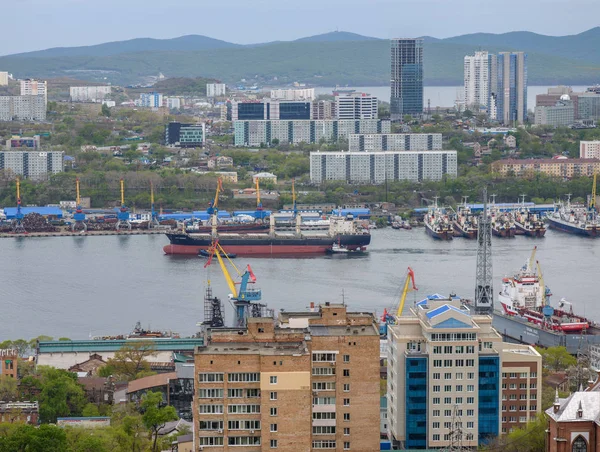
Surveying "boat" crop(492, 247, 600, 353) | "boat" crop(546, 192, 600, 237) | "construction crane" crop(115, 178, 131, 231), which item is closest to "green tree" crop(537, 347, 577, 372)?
"boat" crop(492, 247, 600, 353)

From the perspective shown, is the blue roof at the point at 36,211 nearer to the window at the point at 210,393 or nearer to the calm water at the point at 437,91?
the window at the point at 210,393

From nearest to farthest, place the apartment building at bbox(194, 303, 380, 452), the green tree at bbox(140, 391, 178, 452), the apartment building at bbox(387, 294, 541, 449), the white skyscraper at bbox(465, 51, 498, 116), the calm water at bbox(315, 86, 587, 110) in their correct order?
the apartment building at bbox(194, 303, 380, 452) < the apartment building at bbox(387, 294, 541, 449) < the green tree at bbox(140, 391, 178, 452) < the white skyscraper at bbox(465, 51, 498, 116) < the calm water at bbox(315, 86, 587, 110)

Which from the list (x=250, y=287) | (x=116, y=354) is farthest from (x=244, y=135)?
(x=116, y=354)

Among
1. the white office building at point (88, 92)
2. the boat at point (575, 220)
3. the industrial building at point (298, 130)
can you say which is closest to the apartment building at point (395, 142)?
the industrial building at point (298, 130)

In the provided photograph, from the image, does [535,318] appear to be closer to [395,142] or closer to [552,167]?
[552,167]

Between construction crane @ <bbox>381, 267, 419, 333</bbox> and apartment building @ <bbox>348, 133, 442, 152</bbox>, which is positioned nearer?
construction crane @ <bbox>381, 267, 419, 333</bbox>

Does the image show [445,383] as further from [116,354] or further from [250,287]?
[250,287]

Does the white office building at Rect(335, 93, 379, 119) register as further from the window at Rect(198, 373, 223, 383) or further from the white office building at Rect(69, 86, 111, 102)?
the window at Rect(198, 373, 223, 383)
